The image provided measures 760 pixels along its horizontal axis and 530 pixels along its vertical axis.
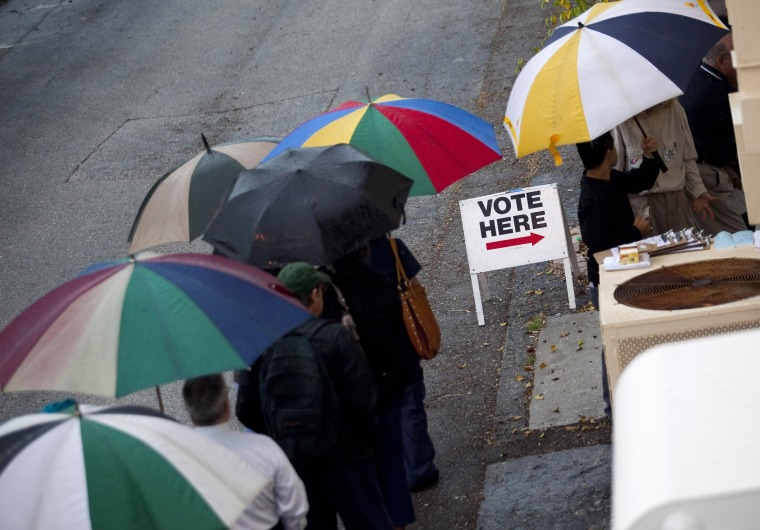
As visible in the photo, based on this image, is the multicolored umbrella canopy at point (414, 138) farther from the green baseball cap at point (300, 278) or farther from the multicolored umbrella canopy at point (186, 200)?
the green baseball cap at point (300, 278)

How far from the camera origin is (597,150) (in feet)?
Answer: 21.2

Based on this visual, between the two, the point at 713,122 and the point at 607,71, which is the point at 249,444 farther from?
the point at 713,122

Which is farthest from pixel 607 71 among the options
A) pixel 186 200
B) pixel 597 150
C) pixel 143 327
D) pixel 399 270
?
pixel 143 327

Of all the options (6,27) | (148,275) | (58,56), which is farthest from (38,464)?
(6,27)

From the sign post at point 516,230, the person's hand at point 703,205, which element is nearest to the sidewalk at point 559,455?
the sign post at point 516,230

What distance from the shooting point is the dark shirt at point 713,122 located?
7.32 m

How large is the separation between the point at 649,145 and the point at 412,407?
217 centimetres

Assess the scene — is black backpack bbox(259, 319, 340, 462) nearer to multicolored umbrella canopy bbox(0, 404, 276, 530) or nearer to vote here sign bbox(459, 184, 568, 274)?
multicolored umbrella canopy bbox(0, 404, 276, 530)

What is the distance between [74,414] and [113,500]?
41 centimetres

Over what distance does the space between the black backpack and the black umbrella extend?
555 mm

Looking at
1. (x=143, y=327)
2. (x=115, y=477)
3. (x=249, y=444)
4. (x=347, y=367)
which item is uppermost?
(x=143, y=327)

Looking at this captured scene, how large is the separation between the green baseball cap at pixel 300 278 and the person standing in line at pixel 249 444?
2.24 feet

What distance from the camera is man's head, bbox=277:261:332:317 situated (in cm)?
508

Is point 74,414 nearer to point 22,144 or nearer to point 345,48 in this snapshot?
point 22,144
